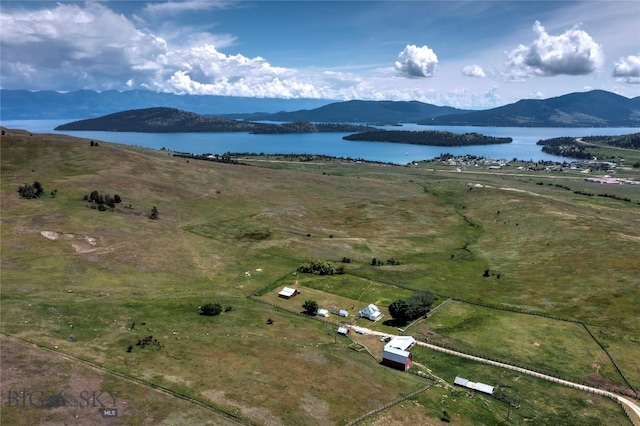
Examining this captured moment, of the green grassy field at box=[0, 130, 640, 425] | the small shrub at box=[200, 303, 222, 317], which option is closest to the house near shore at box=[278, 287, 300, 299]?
the green grassy field at box=[0, 130, 640, 425]

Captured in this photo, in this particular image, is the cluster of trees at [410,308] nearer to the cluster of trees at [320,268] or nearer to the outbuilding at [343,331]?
the outbuilding at [343,331]

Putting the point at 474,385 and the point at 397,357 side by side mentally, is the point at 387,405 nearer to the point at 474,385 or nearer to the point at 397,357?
the point at 397,357

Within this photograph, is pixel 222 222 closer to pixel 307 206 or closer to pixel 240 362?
pixel 307 206

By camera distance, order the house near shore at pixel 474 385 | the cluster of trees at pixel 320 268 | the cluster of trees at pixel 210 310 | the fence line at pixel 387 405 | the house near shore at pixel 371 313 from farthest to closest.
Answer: the cluster of trees at pixel 320 268
the house near shore at pixel 371 313
the cluster of trees at pixel 210 310
the house near shore at pixel 474 385
the fence line at pixel 387 405

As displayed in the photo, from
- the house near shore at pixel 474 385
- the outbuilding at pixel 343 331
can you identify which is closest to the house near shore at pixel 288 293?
the outbuilding at pixel 343 331

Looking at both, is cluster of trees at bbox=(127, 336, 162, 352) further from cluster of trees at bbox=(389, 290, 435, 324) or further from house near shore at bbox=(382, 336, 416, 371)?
cluster of trees at bbox=(389, 290, 435, 324)

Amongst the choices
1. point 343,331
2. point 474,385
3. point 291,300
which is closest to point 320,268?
point 291,300
